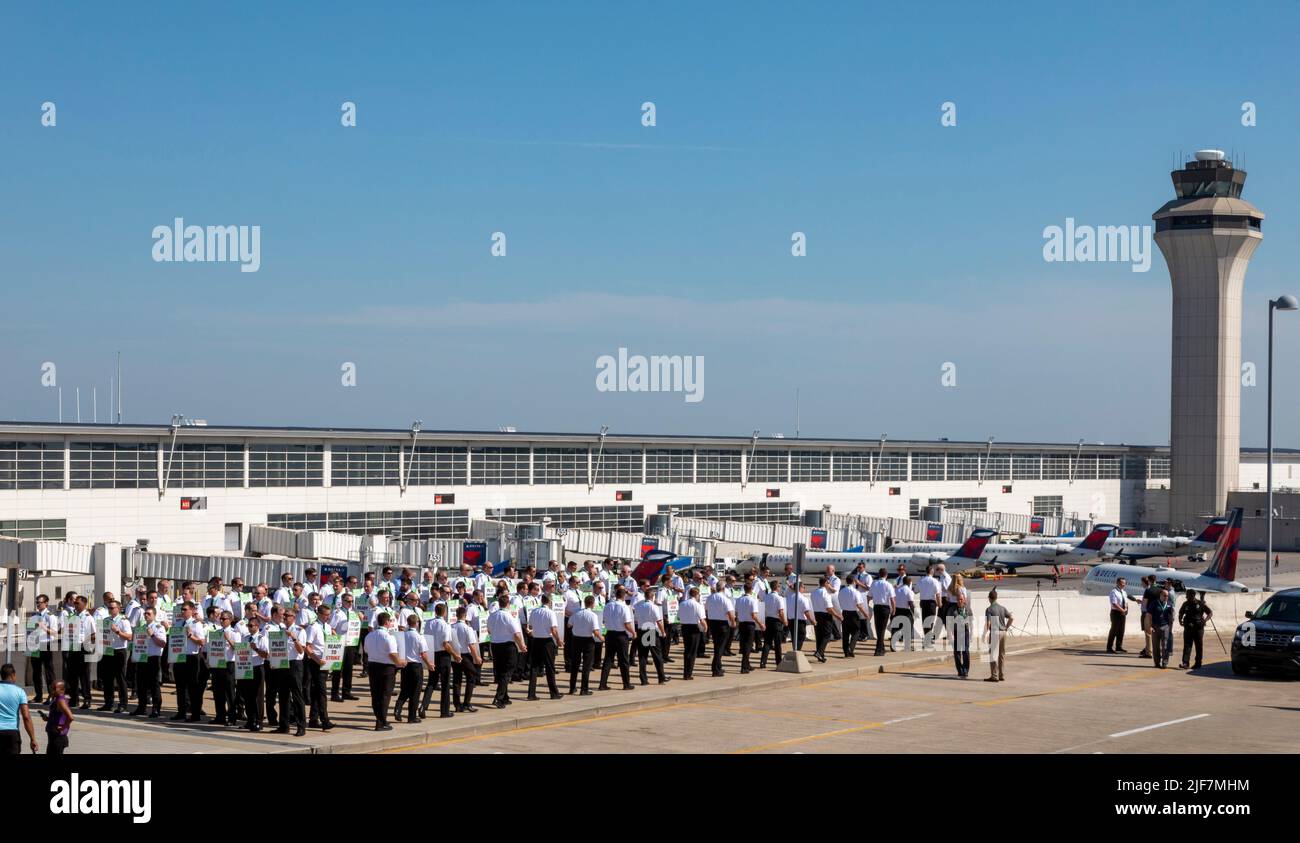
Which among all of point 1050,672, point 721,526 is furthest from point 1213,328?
point 1050,672

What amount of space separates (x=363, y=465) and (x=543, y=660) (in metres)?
36.7

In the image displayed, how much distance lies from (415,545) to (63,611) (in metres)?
29.1

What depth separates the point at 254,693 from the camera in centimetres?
1942

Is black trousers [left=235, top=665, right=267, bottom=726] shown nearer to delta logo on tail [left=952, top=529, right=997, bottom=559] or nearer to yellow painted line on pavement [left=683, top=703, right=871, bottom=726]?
yellow painted line on pavement [left=683, top=703, right=871, bottom=726]

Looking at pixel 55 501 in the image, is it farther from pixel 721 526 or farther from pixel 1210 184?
pixel 1210 184

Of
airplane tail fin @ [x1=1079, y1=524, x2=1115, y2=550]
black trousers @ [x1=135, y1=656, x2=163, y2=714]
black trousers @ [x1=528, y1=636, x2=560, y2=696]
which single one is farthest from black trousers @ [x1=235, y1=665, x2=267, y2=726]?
airplane tail fin @ [x1=1079, y1=524, x2=1115, y2=550]

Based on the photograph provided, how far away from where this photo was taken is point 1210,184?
301ft

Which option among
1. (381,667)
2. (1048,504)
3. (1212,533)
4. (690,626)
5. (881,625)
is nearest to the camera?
(381,667)

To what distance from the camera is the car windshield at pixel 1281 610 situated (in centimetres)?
2684

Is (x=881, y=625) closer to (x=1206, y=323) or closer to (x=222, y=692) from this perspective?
(x=222, y=692)

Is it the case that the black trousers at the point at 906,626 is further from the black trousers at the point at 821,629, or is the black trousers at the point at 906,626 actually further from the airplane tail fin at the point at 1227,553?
the airplane tail fin at the point at 1227,553

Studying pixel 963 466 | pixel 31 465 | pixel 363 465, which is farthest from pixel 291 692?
pixel 963 466

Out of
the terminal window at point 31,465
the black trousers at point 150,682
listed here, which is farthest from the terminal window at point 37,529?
the black trousers at point 150,682

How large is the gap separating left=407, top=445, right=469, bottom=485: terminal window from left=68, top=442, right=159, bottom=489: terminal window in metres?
12.0
